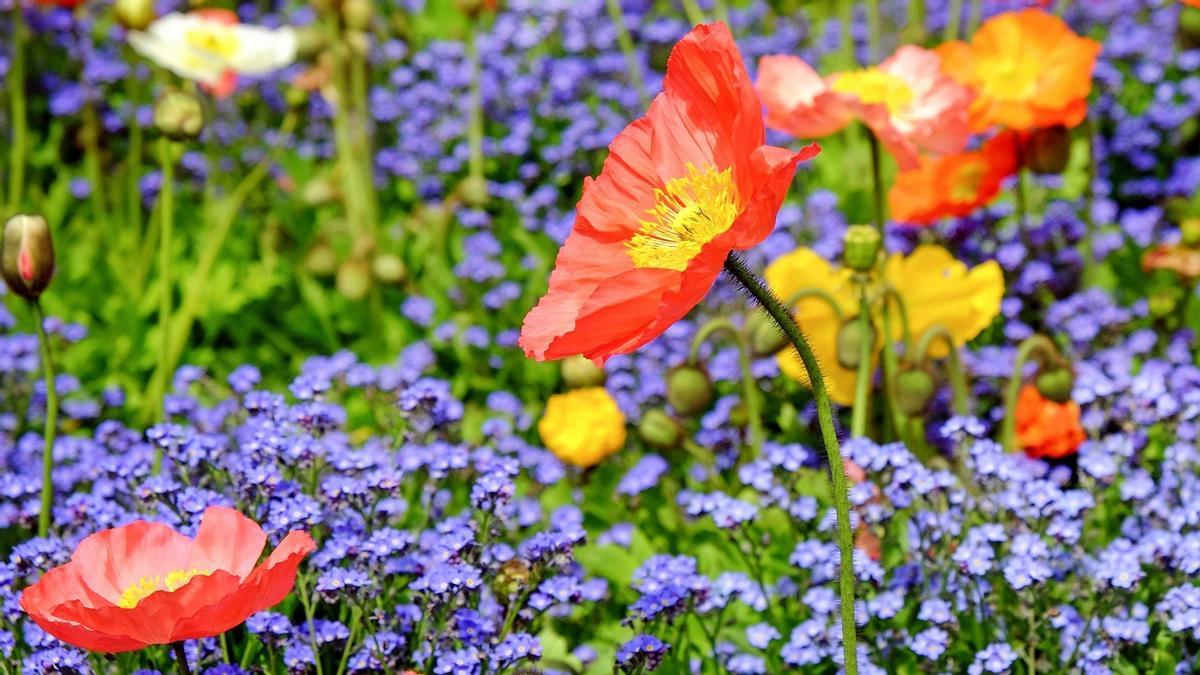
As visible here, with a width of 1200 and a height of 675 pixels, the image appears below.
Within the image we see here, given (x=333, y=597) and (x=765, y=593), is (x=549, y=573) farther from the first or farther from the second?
(x=333, y=597)

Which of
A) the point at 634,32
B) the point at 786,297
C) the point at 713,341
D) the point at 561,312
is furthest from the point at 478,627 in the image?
the point at 634,32

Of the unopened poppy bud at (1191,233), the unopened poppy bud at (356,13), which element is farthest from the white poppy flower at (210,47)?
the unopened poppy bud at (1191,233)

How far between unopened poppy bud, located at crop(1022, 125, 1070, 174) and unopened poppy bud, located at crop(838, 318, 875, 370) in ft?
2.07

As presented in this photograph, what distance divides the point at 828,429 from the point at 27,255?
3.92 ft

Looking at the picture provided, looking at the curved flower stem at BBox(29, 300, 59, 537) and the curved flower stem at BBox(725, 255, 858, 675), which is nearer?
the curved flower stem at BBox(725, 255, 858, 675)

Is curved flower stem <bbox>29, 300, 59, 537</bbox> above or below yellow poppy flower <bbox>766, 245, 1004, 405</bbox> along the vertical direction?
below

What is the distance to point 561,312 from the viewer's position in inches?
63.6

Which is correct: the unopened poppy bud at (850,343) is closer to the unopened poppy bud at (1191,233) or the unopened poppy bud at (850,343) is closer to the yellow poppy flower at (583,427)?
the yellow poppy flower at (583,427)

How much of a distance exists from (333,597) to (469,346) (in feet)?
4.56

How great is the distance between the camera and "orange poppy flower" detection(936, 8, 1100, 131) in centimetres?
272

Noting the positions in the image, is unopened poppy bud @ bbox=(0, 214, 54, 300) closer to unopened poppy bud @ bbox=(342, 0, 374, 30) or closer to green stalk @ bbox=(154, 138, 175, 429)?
green stalk @ bbox=(154, 138, 175, 429)

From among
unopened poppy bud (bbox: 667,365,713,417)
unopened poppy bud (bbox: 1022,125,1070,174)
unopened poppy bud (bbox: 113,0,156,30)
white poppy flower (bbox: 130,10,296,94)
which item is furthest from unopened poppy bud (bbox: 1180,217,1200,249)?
unopened poppy bud (bbox: 113,0,156,30)

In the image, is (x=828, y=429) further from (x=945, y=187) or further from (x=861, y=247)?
(x=945, y=187)

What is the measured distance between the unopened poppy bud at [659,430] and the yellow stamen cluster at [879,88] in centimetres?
66
